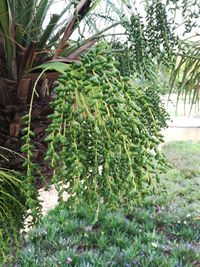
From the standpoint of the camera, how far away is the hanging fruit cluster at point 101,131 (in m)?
0.42

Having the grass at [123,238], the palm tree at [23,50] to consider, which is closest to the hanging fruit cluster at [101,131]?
the palm tree at [23,50]

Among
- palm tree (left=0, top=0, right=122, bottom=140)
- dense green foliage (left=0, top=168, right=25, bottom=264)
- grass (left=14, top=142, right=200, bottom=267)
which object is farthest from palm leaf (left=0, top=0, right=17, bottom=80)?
grass (left=14, top=142, right=200, bottom=267)

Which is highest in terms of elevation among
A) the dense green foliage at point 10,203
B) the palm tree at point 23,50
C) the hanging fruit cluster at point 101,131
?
the palm tree at point 23,50

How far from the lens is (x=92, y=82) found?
417 mm

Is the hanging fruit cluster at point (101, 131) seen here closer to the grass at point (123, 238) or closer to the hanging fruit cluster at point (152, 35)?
the hanging fruit cluster at point (152, 35)

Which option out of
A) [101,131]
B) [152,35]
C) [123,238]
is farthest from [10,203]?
[123,238]

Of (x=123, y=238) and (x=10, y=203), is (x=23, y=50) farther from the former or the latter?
(x=123, y=238)

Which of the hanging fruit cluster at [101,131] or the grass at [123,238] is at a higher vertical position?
the hanging fruit cluster at [101,131]

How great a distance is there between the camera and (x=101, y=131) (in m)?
0.45

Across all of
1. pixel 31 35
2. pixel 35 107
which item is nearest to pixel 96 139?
pixel 35 107

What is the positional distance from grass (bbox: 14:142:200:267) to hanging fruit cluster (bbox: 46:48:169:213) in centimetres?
145

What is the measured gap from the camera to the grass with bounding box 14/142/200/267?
2.19 metres

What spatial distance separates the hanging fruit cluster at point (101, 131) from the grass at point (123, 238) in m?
1.45

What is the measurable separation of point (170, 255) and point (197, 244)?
0.30 meters
